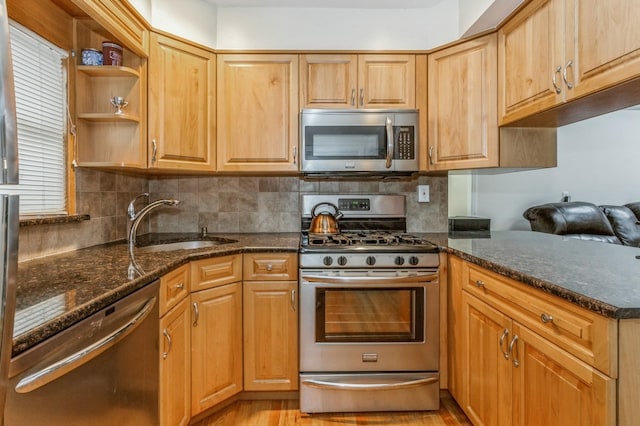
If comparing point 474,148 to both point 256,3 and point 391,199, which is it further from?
point 256,3

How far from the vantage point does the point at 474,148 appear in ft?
6.81

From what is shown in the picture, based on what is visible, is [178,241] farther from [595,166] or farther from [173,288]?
[595,166]

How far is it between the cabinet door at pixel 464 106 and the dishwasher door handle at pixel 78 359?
1813mm

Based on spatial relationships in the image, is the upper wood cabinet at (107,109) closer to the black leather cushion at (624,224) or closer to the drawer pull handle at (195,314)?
the drawer pull handle at (195,314)

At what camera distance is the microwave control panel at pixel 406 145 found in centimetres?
218

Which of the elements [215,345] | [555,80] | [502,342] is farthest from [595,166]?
[215,345]

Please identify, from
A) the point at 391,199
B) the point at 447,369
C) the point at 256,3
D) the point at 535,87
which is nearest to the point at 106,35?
the point at 256,3

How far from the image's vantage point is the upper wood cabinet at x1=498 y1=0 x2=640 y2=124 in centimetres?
119

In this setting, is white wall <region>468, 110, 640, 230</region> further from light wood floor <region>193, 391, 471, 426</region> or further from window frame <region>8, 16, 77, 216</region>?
window frame <region>8, 16, 77, 216</region>

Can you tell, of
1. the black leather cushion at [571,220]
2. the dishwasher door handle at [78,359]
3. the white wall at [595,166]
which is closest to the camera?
Answer: the dishwasher door handle at [78,359]

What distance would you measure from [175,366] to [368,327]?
0.97 metres

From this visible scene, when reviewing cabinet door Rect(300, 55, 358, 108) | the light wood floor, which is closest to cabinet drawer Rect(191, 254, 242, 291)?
the light wood floor

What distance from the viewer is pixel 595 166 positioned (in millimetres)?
3547

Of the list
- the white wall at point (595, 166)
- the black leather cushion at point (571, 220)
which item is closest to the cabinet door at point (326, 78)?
the black leather cushion at point (571, 220)
